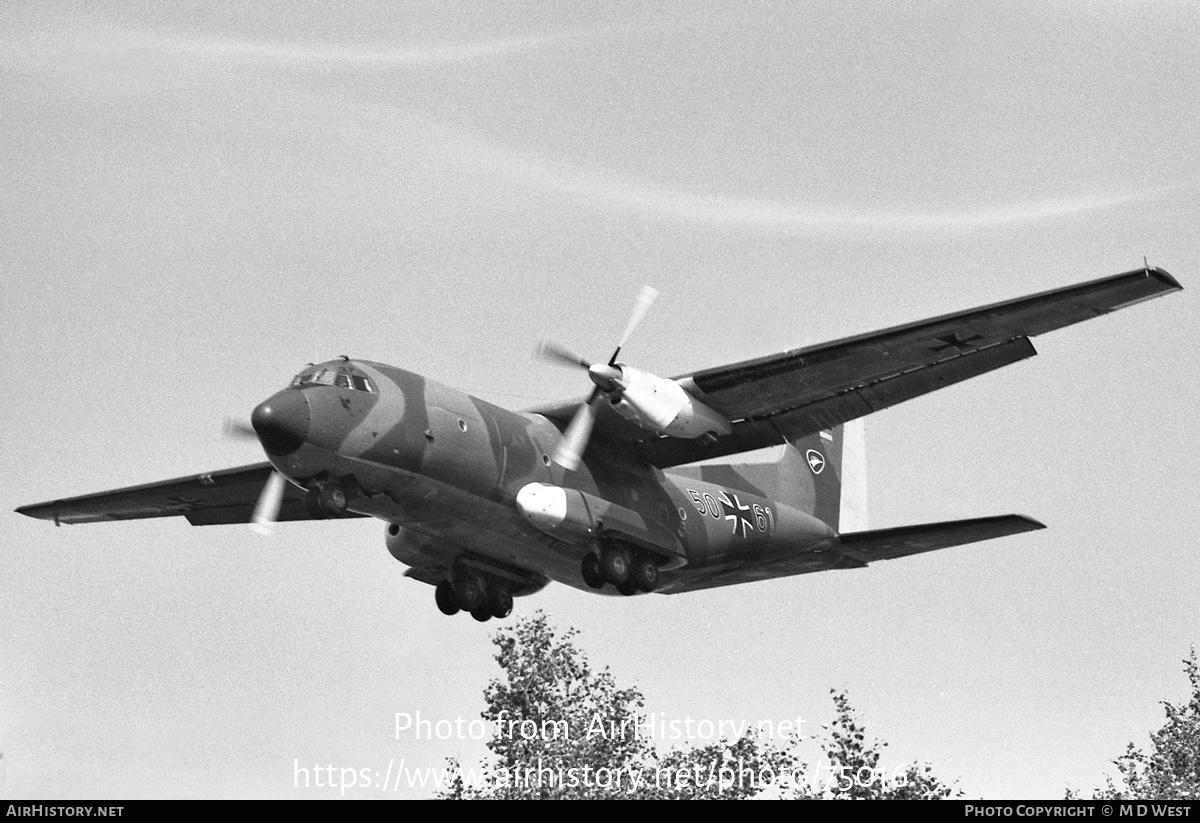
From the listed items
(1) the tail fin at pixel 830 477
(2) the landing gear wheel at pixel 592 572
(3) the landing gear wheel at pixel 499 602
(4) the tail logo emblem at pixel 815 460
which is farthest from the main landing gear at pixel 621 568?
(4) the tail logo emblem at pixel 815 460

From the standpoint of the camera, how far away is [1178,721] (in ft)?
152

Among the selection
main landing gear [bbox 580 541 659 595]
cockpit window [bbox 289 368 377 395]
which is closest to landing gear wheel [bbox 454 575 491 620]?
main landing gear [bbox 580 541 659 595]

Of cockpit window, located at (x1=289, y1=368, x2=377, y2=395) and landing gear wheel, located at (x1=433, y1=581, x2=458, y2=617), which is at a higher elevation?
cockpit window, located at (x1=289, y1=368, x2=377, y2=395)

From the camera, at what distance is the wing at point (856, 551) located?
31406mm

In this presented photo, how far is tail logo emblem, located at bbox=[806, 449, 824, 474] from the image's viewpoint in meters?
37.4

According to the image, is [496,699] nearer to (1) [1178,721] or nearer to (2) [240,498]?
(2) [240,498]

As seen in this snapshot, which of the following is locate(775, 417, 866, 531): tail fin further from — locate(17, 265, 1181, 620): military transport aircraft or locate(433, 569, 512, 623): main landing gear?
locate(433, 569, 512, 623): main landing gear

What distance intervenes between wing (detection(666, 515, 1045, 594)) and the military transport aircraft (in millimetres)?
44

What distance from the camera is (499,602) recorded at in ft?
107

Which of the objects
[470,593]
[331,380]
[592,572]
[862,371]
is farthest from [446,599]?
[862,371]

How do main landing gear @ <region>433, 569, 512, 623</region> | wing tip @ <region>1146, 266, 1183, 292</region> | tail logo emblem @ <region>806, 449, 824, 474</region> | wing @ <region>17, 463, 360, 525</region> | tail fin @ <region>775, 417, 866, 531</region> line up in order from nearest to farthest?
wing tip @ <region>1146, 266, 1183, 292</region>, main landing gear @ <region>433, 569, 512, 623</region>, wing @ <region>17, 463, 360, 525</region>, tail fin @ <region>775, 417, 866, 531</region>, tail logo emblem @ <region>806, 449, 824, 474</region>

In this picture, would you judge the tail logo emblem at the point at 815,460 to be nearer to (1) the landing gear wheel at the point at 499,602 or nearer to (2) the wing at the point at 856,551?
(2) the wing at the point at 856,551

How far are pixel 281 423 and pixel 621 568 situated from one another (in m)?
6.87

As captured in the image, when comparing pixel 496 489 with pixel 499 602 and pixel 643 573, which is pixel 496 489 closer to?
pixel 643 573
